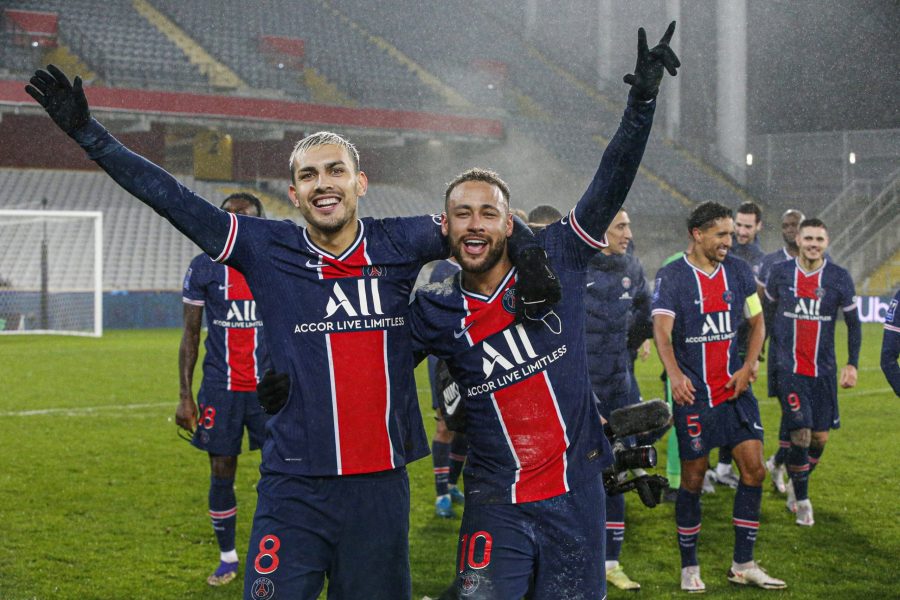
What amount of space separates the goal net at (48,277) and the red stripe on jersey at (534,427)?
19.2 m

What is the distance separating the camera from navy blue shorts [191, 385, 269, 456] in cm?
560

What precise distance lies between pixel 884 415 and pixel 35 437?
9099mm

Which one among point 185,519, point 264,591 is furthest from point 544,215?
point 264,591

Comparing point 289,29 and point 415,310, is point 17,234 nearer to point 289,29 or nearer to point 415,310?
point 289,29

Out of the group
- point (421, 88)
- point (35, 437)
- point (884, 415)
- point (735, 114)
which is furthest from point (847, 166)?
point (35, 437)

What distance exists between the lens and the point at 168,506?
7.34 m

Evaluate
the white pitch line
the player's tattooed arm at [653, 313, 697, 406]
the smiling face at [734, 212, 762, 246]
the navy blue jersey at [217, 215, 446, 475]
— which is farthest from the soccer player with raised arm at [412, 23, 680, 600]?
the white pitch line

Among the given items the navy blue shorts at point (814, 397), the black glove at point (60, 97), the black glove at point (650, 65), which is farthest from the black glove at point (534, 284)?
Result: the navy blue shorts at point (814, 397)

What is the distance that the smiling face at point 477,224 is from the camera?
304 centimetres

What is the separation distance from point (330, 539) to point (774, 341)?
5063 mm

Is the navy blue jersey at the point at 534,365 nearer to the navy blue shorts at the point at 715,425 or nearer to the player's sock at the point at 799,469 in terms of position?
the navy blue shorts at the point at 715,425

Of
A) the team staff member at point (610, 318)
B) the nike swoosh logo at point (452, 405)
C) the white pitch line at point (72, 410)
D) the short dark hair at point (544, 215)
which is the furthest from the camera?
the white pitch line at point (72, 410)

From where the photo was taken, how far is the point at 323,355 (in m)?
3.07

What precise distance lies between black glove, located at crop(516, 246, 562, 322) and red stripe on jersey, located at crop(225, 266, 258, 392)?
297 centimetres
